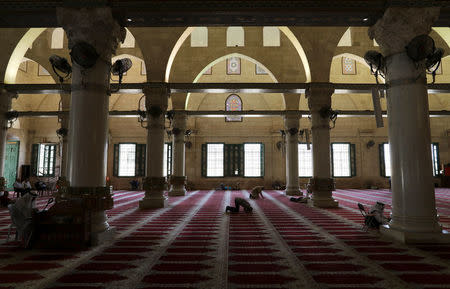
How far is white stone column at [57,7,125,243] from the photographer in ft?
16.1

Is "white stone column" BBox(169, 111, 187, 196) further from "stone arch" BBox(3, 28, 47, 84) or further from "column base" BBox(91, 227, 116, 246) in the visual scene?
"column base" BBox(91, 227, 116, 246)

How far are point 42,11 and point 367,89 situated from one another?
942cm

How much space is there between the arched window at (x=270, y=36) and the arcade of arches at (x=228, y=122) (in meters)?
0.08

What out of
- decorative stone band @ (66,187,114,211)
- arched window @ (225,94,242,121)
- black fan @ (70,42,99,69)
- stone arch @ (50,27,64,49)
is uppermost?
stone arch @ (50,27,64,49)

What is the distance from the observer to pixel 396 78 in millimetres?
5055

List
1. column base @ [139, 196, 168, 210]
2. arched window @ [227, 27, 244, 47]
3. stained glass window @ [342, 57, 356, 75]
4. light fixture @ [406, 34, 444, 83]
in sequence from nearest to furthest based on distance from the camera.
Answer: light fixture @ [406, 34, 444, 83] → column base @ [139, 196, 168, 210] → arched window @ [227, 27, 244, 47] → stained glass window @ [342, 57, 356, 75]

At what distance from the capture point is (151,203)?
30.4ft

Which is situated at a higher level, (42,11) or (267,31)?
(267,31)

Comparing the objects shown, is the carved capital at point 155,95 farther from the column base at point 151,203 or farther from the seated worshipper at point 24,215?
the seated worshipper at point 24,215

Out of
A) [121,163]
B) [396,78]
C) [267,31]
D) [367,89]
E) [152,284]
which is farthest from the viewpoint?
[121,163]

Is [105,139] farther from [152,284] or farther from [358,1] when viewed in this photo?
[358,1]

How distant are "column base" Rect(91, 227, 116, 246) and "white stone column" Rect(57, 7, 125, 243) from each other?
0.05ft

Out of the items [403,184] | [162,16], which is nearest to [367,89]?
[403,184]

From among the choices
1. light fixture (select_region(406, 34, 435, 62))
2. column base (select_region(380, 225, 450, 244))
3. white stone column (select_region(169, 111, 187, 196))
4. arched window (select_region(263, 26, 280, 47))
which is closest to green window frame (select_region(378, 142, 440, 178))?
arched window (select_region(263, 26, 280, 47))
